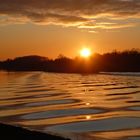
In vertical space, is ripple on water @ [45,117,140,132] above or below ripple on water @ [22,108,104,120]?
below

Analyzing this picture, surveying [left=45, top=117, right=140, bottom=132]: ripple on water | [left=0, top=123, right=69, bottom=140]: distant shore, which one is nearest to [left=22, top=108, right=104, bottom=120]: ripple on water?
[left=45, top=117, right=140, bottom=132]: ripple on water

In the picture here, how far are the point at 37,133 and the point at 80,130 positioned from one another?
114 inches

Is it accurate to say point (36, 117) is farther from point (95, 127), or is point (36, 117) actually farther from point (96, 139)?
point (96, 139)

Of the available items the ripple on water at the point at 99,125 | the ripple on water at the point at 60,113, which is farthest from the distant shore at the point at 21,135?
the ripple on water at the point at 60,113

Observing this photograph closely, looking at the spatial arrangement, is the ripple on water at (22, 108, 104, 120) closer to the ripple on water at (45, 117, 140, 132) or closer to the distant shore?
the ripple on water at (45, 117, 140, 132)

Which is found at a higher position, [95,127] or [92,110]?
[92,110]

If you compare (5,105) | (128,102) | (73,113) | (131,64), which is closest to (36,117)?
(73,113)

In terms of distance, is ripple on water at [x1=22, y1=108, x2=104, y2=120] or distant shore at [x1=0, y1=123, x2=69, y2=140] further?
ripple on water at [x1=22, y1=108, x2=104, y2=120]

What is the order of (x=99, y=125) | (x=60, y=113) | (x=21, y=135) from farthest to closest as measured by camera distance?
(x=60, y=113)
(x=99, y=125)
(x=21, y=135)

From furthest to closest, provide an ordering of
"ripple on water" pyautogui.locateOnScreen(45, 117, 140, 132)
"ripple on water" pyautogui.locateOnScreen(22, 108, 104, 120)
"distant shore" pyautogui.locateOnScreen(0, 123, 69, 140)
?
"ripple on water" pyautogui.locateOnScreen(22, 108, 104, 120) → "ripple on water" pyautogui.locateOnScreen(45, 117, 140, 132) → "distant shore" pyautogui.locateOnScreen(0, 123, 69, 140)

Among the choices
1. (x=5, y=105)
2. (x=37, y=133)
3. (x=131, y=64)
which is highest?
(x=131, y=64)

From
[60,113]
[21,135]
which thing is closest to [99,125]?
[60,113]

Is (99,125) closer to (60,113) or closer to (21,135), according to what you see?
(60,113)

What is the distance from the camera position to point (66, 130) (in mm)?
12586
